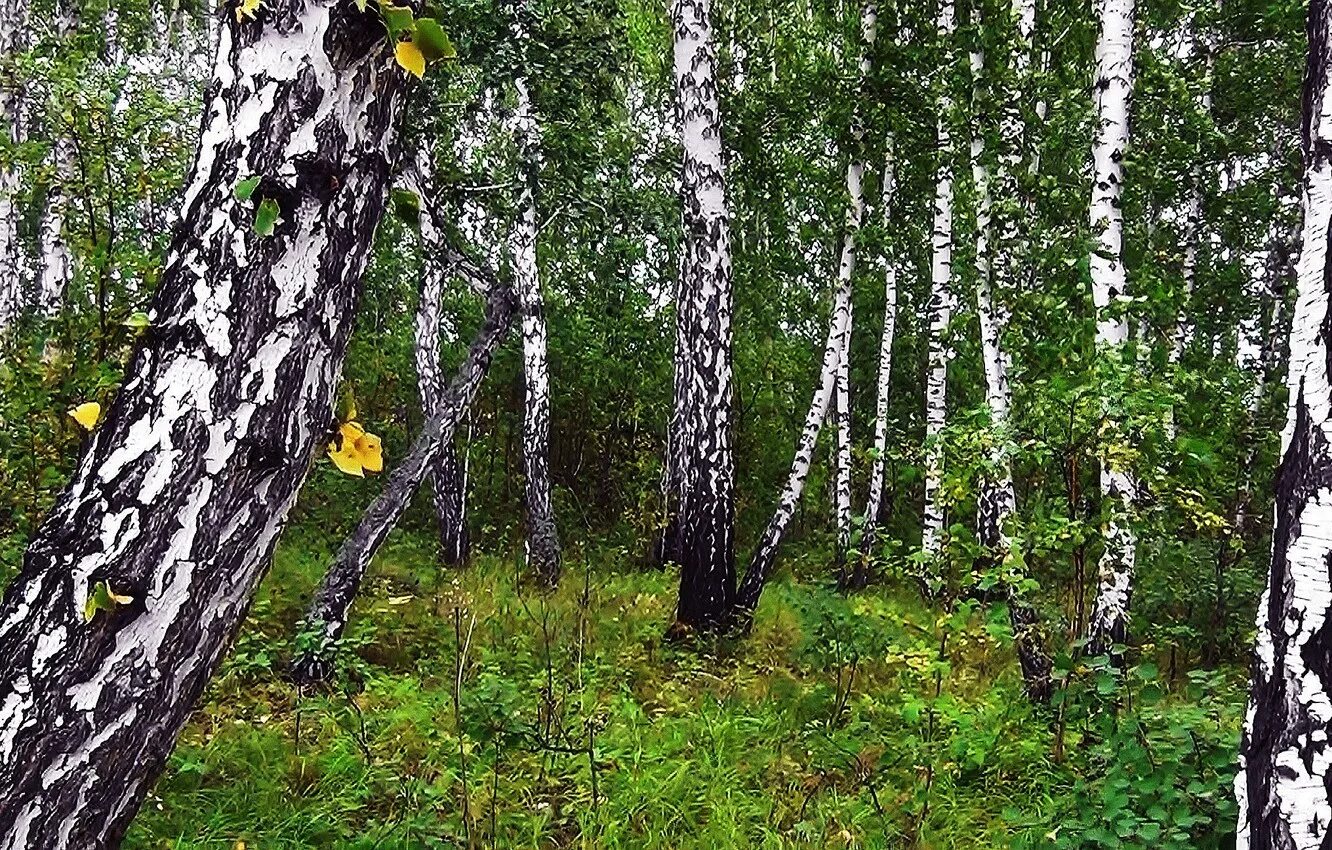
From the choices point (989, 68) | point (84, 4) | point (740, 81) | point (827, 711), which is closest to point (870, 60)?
point (989, 68)

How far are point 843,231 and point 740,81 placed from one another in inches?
156

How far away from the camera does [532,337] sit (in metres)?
8.78

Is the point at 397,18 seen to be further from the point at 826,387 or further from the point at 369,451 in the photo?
the point at 826,387

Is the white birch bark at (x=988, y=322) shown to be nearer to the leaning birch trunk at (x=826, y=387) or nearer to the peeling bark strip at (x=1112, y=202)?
the peeling bark strip at (x=1112, y=202)

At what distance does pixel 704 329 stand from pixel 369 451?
14.5 ft

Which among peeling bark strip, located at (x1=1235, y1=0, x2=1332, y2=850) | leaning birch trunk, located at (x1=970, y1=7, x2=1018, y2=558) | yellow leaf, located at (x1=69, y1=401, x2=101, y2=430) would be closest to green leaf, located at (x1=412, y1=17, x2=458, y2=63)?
yellow leaf, located at (x1=69, y1=401, x2=101, y2=430)

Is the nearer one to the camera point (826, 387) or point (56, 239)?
point (826, 387)

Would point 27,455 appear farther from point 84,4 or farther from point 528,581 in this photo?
point 84,4

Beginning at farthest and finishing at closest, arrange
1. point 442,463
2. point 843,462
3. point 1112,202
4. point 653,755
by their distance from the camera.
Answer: point 843,462 < point 442,463 < point 1112,202 < point 653,755

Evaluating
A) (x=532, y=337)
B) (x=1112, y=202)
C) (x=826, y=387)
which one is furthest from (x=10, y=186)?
(x=1112, y=202)

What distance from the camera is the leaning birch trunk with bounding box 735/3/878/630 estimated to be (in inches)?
251

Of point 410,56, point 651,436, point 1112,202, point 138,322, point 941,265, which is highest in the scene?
point 941,265

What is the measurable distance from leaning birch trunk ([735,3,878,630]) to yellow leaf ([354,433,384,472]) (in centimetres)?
469

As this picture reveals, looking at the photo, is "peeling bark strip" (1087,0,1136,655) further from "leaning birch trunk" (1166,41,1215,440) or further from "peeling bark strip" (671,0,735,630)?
"leaning birch trunk" (1166,41,1215,440)
